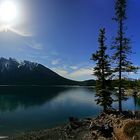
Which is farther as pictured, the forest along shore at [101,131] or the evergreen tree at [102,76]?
the evergreen tree at [102,76]

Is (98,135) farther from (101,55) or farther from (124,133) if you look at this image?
(101,55)

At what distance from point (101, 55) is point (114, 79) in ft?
19.7

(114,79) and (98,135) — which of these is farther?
(114,79)

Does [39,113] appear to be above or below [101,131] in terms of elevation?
below

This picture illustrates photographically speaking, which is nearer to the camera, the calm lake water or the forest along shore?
the forest along shore

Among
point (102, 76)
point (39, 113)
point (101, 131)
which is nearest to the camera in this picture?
point (101, 131)

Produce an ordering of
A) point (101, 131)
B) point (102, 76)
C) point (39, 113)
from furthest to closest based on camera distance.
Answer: point (39, 113), point (102, 76), point (101, 131)

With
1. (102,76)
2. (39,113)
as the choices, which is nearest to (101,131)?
(102,76)

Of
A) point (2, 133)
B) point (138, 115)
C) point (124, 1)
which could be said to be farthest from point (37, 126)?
point (124, 1)

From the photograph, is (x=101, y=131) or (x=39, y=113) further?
(x=39, y=113)

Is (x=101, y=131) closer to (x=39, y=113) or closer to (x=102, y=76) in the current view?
(x=102, y=76)

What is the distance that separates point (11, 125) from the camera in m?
48.6

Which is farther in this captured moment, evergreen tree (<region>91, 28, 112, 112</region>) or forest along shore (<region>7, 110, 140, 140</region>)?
evergreen tree (<region>91, 28, 112, 112</region>)

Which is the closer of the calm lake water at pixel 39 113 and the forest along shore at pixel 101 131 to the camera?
the forest along shore at pixel 101 131
